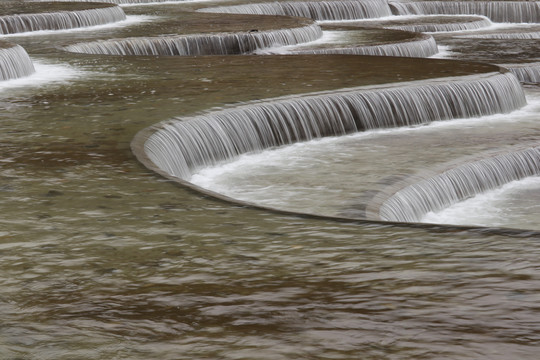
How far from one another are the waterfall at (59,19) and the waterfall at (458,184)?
40.8ft

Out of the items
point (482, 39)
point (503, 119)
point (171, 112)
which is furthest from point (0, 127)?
point (482, 39)

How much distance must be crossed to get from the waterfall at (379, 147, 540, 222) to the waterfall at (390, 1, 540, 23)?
19380 millimetres

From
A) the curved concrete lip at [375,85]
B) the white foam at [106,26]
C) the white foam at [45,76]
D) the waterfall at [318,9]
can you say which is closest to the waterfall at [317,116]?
the curved concrete lip at [375,85]

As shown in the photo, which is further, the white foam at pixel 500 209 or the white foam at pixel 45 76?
the white foam at pixel 45 76

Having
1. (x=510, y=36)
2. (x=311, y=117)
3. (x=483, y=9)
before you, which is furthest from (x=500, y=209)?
(x=483, y=9)

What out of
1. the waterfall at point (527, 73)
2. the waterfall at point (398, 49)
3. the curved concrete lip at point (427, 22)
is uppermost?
the curved concrete lip at point (427, 22)

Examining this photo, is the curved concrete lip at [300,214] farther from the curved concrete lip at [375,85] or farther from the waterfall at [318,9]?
the waterfall at [318,9]

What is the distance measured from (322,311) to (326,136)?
28.1ft

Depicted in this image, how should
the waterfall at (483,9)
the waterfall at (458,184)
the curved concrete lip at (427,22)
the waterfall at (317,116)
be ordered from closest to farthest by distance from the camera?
the waterfall at (458,184) < the waterfall at (317,116) < the curved concrete lip at (427,22) < the waterfall at (483,9)

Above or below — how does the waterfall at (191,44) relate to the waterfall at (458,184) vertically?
above

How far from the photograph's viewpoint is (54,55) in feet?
58.2

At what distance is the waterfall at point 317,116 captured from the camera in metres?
11.6

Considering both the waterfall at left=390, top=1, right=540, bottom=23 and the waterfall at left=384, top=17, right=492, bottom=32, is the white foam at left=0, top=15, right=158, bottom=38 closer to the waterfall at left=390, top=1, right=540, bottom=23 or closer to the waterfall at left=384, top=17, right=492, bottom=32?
the waterfall at left=384, top=17, right=492, bottom=32

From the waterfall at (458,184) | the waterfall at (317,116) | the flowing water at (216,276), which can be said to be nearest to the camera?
the flowing water at (216,276)
